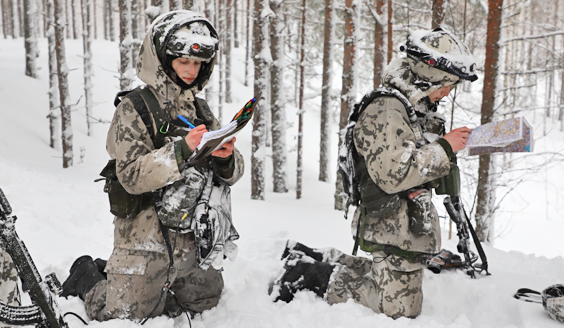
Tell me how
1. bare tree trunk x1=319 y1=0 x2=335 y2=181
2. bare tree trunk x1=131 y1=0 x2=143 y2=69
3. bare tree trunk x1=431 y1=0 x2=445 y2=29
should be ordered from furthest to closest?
bare tree trunk x1=319 y1=0 x2=335 y2=181 < bare tree trunk x1=131 y1=0 x2=143 y2=69 < bare tree trunk x1=431 y1=0 x2=445 y2=29

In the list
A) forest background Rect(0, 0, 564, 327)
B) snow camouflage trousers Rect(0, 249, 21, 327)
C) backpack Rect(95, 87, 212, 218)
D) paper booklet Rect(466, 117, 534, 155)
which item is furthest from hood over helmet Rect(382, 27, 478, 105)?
snow camouflage trousers Rect(0, 249, 21, 327)

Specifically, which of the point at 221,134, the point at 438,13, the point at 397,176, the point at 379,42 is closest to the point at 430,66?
the point at 397,176

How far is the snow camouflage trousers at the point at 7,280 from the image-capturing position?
2154 mm

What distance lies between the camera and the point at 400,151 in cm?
270

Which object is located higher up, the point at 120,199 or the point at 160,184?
the point at 160,184

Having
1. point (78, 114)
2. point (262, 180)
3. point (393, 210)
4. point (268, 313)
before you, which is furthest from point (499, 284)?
point (78, 114)

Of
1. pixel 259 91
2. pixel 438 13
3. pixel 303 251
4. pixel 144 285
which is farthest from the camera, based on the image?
pixel 259 91

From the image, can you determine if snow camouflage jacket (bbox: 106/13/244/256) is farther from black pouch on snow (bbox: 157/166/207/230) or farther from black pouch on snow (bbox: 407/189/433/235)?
black pouch on snow (bbox: 407/189/433/235)

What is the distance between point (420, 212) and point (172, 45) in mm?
2113

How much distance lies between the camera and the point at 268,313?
3.08m

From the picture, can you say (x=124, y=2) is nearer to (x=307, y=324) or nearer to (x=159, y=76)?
(x=159, y=76)

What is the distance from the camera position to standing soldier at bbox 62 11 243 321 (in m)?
2.61

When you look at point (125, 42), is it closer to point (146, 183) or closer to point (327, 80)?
point (327, 80)

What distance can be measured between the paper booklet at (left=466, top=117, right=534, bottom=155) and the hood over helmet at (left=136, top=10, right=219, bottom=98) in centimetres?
195
